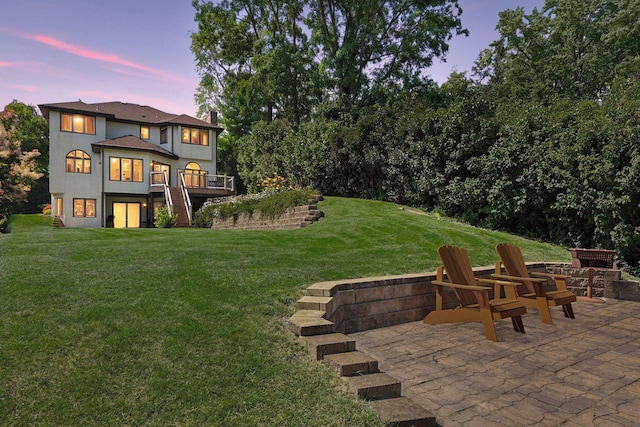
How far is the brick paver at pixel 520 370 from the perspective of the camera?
2.94 metres

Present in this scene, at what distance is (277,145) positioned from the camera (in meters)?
25.4

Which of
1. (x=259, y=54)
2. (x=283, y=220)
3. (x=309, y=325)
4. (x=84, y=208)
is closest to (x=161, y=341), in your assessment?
(x=309, y=325)

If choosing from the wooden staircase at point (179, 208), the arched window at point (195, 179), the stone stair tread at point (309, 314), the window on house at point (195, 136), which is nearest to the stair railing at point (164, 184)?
the wooden staircase at point (179, 208)

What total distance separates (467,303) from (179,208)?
20.0 meters

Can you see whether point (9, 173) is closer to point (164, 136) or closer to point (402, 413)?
point (164, 136)

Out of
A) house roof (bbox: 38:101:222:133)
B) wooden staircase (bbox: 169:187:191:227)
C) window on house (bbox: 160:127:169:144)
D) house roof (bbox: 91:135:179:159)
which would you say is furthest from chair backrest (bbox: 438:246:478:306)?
window on house (bbox: 160:127:169:144)

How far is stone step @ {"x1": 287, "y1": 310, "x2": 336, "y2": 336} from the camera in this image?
3854 mm

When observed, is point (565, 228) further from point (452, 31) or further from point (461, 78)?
point (461, 78)

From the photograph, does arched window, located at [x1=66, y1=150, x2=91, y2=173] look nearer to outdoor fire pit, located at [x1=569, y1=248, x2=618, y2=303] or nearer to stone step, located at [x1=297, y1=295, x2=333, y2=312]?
stone step, located at [x1=297, y1=295, x2=333, y2=312]

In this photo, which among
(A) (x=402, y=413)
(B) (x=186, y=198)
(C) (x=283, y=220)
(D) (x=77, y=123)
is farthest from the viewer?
(D) (x=77, y=123)

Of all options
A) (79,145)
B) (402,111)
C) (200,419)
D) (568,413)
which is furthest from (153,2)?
(568,413)

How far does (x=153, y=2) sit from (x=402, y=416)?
57.2 feet

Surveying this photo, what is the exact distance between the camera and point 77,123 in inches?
941

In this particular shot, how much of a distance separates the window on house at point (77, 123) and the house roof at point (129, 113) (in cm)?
44
